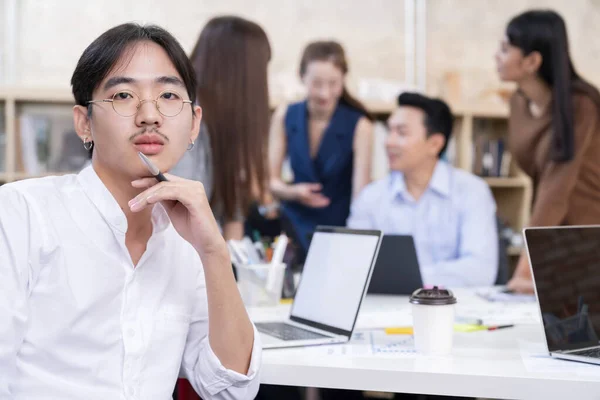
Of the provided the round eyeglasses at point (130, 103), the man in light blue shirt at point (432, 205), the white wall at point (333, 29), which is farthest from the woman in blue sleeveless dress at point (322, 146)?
the round eyeglasses at point (130, 103)

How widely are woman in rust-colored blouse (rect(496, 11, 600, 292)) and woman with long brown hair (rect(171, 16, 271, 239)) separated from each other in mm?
1136

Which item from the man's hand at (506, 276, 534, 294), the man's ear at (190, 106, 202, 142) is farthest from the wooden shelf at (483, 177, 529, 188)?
the man's ear at (190, 106, 202, 142)

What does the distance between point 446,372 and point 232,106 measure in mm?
1766

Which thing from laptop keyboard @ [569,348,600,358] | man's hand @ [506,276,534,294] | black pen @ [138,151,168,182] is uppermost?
black pen @ [138,151,168,182]

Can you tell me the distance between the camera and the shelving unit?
13.0 ft

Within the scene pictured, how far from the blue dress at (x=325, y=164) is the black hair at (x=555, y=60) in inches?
40.2

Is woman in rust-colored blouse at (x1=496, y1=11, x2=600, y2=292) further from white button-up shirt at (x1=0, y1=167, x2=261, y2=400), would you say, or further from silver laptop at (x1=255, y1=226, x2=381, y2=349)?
white button-up shirt at (x1=0, y1=167, x2=261, y2=400)

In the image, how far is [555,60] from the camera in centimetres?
314

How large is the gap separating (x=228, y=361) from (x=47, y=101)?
319 centimetres

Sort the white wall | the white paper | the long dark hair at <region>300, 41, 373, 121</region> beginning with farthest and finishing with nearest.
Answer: the white wall, the long dark hair at <region>300, 41, 373, 121</region>, the white paper

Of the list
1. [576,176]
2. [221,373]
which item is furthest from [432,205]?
[221,373]

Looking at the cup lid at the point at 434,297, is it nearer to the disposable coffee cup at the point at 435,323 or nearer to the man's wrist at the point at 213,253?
the disposable coffee cup at the point at 435,323

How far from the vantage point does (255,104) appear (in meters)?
2.91

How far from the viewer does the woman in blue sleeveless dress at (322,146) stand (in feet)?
12.7
